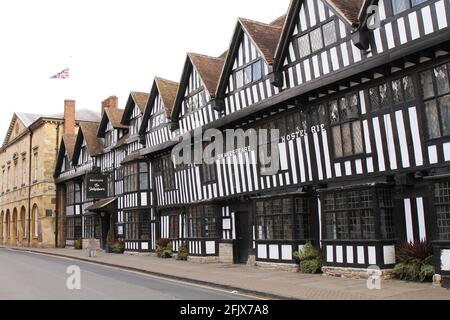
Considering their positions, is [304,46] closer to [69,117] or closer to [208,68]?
[208,68]

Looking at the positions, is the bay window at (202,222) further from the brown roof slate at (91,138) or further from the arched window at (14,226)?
the arched window at (14,226)

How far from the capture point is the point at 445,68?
12367 millimetres

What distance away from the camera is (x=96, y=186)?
104ft

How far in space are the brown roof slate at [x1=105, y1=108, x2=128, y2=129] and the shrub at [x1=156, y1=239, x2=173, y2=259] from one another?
9.43m

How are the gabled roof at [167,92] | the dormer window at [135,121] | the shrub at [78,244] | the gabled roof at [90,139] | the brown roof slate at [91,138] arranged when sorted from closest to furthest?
the gabled roof at [167,92] → the dormer window at [135,121] → the brown roof slate at [91,138] → the gabled roof at [90,139] → the shrub at [78,244]

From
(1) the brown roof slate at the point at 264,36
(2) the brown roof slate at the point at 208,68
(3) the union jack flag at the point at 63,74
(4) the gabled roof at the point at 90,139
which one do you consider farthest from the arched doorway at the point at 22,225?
(1) the brown roof slate at the point at 264,36

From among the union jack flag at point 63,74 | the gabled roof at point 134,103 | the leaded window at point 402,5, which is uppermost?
the union jack flag at point 63,74

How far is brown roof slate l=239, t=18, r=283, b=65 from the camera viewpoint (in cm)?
1823

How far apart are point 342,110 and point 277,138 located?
3.28 metres

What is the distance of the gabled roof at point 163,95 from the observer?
84.0 ft

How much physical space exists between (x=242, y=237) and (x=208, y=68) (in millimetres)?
8244

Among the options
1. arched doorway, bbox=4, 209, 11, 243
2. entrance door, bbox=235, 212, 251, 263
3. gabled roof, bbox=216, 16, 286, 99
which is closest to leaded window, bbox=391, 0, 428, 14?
gabled roof, bbox=216, 16, 286, 99

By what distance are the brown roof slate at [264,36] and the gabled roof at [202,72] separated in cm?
332
